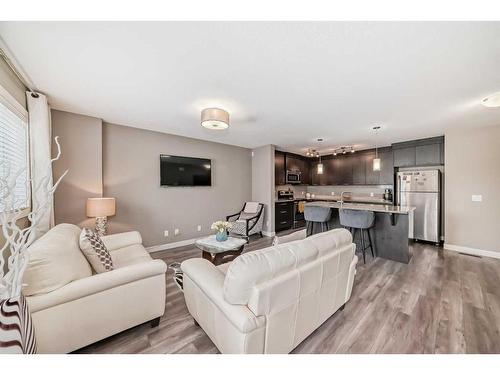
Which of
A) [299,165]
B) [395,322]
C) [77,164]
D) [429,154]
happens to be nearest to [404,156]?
[429,154]

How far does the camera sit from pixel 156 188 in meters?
3.89

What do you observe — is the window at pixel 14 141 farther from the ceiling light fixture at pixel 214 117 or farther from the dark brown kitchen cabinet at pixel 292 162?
the dark brown kitchen cabinet at pixel 292 162

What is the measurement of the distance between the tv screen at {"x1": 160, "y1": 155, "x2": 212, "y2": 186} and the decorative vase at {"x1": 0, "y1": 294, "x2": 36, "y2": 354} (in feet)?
10.1

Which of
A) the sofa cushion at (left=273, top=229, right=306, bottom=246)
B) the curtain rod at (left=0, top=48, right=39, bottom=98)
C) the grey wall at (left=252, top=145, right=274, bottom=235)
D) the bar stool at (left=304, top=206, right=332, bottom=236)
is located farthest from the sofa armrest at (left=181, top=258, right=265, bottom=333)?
the grey wall at (left=252, top=145, right=274, bottom=235)

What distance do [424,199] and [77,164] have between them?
21.4 ft

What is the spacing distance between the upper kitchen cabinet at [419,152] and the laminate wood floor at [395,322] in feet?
7.64

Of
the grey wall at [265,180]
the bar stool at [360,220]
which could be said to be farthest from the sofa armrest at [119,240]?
the bar stool at [360,220]

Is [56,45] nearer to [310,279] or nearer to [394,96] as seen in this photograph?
[310,279]

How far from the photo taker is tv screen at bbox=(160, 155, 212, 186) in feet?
13.0

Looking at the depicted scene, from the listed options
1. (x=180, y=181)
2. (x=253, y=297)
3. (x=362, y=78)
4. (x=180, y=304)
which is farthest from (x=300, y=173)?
(x=253, y=297)

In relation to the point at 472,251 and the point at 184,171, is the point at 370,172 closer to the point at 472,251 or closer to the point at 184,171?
the point at 472,251

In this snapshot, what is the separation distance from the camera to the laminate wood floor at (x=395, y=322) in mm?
1514

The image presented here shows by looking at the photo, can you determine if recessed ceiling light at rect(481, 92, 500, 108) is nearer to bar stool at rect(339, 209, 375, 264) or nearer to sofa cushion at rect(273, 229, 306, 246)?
bar stool at rect(339, 209, 375, 264)

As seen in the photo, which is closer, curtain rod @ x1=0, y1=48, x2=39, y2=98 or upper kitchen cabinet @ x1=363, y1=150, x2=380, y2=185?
curtain rod @ x1=0, y1=48, x2=39, y2=98
